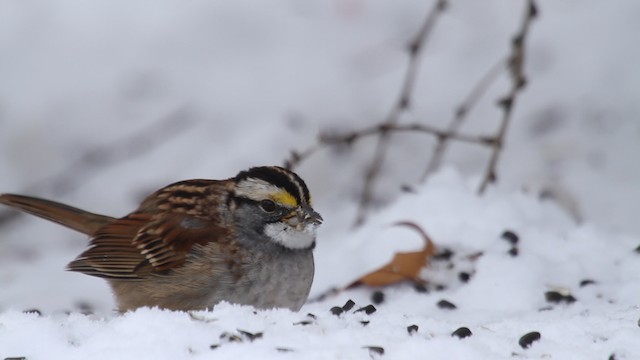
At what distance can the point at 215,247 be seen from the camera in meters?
5.61

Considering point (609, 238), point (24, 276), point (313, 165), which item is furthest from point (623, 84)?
point (24, 276)

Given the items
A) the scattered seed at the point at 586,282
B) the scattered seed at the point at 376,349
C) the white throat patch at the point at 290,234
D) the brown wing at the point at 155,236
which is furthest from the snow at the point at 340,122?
the scattered seed at the point at 376,349

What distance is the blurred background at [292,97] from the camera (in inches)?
357

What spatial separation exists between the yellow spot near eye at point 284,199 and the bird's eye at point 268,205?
3 cm

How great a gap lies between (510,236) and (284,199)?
5.00 feet

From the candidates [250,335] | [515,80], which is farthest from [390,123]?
[250,335]

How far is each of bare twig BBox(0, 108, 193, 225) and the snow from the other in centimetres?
2

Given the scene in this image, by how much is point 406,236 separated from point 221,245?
149cm

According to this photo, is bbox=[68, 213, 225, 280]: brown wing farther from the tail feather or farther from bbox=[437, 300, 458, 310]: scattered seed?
bbox=[437, 300, 458, 310]: scattered seed

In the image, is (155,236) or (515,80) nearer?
(155,236)

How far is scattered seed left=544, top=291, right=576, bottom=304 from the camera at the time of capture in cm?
582

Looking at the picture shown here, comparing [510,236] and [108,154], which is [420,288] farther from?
[108,154]

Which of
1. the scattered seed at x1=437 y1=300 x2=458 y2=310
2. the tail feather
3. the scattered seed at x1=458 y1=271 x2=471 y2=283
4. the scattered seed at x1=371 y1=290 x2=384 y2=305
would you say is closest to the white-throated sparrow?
the tail feather

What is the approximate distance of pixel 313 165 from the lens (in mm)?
9273
